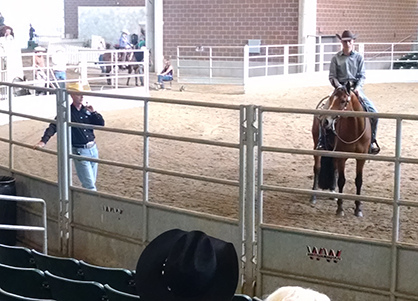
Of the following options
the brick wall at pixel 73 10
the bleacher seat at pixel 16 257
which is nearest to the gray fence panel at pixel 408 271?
the bleacher seat at pixel 16 257

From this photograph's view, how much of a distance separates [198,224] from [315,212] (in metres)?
2.27

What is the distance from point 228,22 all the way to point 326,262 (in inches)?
754

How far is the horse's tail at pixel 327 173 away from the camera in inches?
316

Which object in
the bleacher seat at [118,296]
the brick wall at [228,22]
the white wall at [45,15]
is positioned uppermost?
the white wall at [45,15]

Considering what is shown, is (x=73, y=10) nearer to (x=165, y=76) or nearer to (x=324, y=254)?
(x=165, y=76)

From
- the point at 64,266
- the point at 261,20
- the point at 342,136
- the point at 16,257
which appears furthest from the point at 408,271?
the point at 261,20

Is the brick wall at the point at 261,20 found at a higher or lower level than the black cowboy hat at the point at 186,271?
higher

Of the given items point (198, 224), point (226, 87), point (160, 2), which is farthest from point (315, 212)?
point (160, 2)

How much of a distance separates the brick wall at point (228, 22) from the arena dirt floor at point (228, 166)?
678cm

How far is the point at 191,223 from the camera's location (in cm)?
618

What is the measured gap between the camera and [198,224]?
6.14 metres

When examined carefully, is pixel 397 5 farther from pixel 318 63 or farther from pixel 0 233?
pixel 0 233

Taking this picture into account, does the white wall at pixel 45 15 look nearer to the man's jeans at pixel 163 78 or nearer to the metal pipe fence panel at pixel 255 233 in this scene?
the man's jeans at pixel 163 78

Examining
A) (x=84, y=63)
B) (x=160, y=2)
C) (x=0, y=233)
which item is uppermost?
(x=160, y=2)
